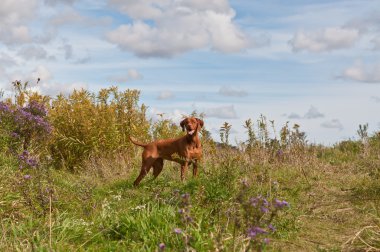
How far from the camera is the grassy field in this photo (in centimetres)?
461

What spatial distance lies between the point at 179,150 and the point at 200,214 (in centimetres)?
310

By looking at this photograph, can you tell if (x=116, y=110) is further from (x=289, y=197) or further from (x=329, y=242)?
(x=329, y=242)

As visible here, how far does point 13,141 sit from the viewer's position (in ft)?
34.4

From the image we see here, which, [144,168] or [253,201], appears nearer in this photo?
[253,201]

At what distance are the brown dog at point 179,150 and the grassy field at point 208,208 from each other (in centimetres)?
32

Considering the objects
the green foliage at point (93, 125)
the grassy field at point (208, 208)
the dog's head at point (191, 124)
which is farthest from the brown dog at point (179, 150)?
the green foliage at point (93, 125)

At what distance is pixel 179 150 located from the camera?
8.43 m

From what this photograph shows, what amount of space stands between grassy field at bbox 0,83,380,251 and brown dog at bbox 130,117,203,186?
1.05 ft

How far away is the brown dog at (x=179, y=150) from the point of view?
8.27m

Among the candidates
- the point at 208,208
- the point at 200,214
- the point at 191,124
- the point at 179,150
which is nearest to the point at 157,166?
the point at 179,150

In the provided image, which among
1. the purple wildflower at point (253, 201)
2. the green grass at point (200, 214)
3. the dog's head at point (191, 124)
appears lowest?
the green grass at point (200, 214)

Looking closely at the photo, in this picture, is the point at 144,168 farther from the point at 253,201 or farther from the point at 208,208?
the point at 253,201

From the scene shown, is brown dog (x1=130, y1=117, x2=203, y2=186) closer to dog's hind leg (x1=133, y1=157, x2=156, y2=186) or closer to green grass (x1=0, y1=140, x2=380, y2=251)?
dog's hind leg (x1=133, y1=157, x2=156, y2=186)

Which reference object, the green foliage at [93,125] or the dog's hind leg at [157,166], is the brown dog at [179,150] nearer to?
the dog's hind leg at [157,166]
